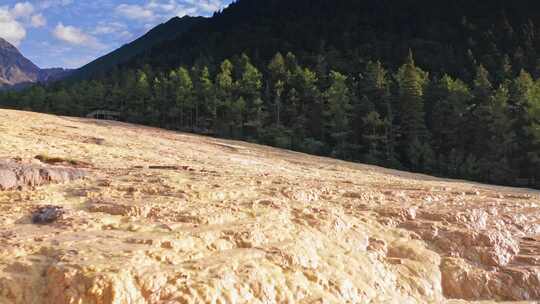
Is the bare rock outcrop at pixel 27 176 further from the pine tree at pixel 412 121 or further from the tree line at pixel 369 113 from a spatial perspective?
the pine tree at pixel 412 121

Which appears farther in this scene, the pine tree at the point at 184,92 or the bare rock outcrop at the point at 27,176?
the pine tree at the point at 184,92

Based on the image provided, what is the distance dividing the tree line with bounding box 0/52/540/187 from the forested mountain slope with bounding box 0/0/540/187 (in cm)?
13

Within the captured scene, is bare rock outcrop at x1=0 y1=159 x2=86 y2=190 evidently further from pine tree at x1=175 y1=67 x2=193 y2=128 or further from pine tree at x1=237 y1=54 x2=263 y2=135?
pine tree at x1=175 y1=67 x2=193 y2=128

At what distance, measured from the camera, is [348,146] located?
4416 cm

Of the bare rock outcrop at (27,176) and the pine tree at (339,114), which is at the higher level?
the pine tree at (339,114)

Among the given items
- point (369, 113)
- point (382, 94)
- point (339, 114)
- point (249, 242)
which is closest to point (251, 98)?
point (339, 114)

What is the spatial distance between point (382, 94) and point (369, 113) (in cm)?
461

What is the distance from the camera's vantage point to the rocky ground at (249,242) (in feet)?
18.6

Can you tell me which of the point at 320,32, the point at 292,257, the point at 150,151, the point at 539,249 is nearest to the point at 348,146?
the point at 150,151

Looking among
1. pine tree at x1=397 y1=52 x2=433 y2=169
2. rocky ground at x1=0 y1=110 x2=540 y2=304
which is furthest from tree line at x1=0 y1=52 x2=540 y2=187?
rocky ground at x1=0 y1=110 x2=540 y2=304

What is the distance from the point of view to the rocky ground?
5680 millimetres

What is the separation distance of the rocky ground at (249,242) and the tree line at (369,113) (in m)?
28.2

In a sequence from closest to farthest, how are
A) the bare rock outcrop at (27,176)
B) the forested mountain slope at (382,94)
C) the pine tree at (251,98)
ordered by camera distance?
the bare rock outcrop at (27,176), the forested mountain slope at (382,94), the pine tree at (251,98)

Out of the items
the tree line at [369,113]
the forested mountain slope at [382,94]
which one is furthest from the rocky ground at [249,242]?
the forested mountain slope at [382,94]
